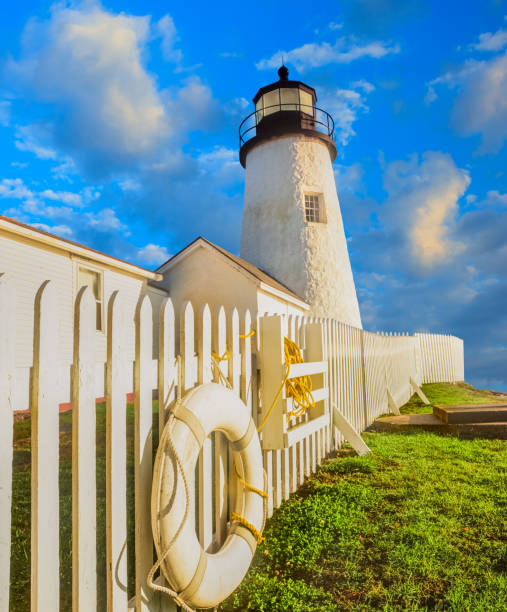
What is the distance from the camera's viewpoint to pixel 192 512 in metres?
2.36

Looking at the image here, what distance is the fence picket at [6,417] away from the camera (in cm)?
146

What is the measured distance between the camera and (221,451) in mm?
3105

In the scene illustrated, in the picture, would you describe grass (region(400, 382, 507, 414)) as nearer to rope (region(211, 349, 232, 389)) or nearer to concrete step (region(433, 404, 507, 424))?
concrete step (region(433, 404, 507, 424))

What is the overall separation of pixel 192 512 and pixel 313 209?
53.4 feet

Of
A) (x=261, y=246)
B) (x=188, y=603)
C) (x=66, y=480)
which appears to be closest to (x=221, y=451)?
(x=188, y=603)

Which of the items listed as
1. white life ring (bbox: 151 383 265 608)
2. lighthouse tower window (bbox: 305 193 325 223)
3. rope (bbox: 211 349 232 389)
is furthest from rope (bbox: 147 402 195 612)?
lighthouse tower window (bbox: 305 193 325 223)

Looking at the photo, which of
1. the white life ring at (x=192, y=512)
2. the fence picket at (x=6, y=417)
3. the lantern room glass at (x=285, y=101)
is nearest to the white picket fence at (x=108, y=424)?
the fence picket at (x=6, y=417)

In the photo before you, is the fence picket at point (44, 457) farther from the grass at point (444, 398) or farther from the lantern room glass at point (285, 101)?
the lantern room glass at point (285, 101)

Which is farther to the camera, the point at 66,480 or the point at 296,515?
the point at 66,480

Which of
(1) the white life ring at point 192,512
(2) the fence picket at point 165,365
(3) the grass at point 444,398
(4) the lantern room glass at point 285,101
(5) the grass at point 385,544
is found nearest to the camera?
(1) the white life ring at point 192,512

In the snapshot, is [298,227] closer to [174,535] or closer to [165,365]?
[165,365]

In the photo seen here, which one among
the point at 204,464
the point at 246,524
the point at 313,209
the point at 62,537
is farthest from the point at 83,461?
the point at 313,209

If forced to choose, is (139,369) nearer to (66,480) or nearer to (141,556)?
(141,556)

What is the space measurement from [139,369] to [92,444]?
0.43 meters
